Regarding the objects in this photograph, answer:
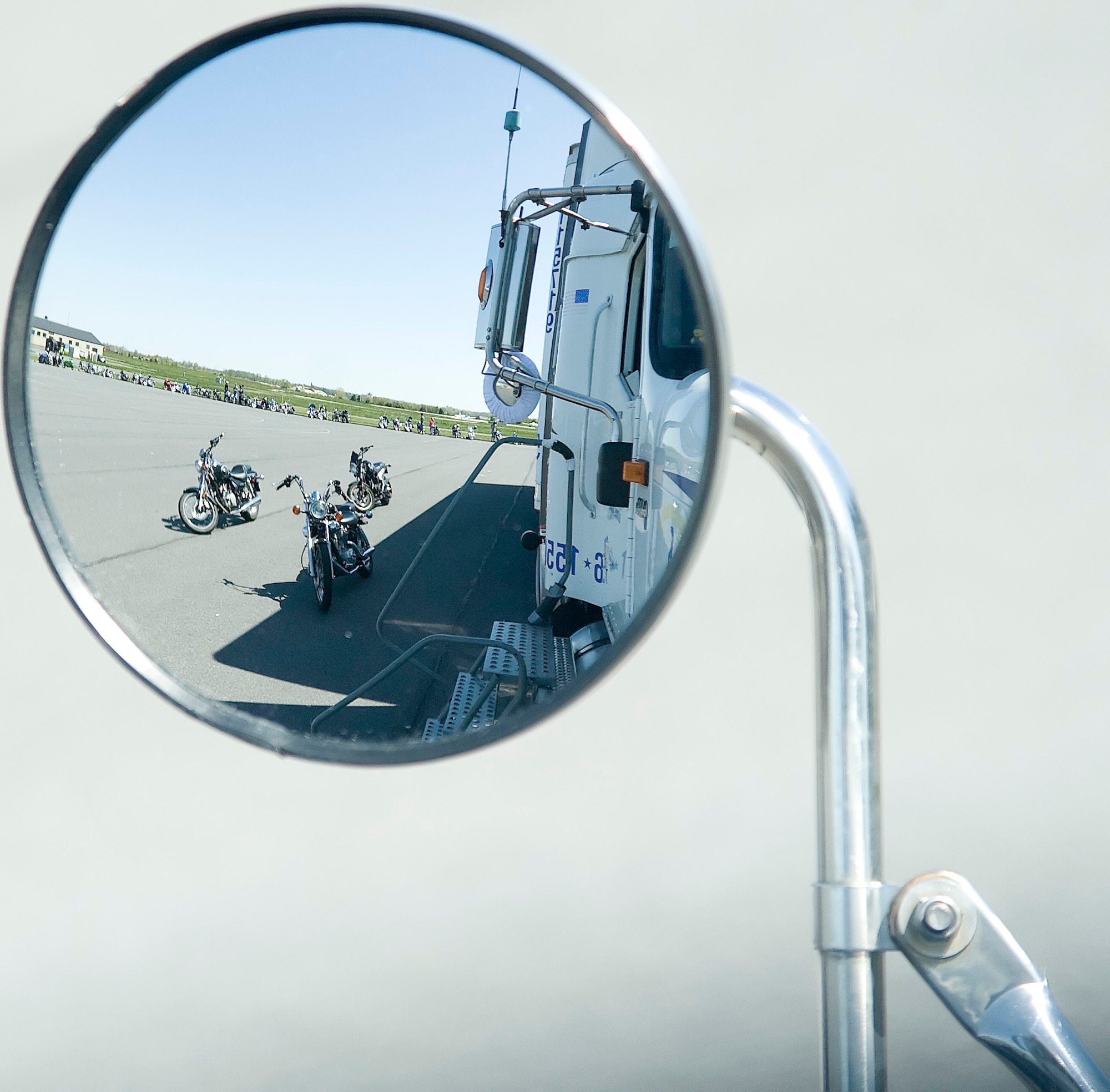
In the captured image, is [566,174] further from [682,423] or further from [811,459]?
[811,459]

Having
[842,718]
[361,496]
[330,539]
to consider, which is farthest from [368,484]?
[842,718]

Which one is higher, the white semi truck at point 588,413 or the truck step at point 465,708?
the white semi truck at point 588,413

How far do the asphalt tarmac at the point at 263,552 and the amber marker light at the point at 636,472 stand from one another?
0.28 meters

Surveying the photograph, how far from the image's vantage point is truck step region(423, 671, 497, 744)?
5.16 feet

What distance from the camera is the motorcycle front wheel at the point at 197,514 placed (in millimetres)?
1764

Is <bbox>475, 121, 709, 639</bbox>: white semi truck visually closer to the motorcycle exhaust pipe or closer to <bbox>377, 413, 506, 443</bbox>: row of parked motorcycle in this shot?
<bbox>377, 413, 506, 443</bbox>: row of parked motorcycle

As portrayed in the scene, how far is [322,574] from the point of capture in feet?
5.83

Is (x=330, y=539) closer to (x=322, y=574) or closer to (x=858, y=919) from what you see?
(x=322, y=574)

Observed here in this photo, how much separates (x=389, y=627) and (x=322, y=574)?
0.70ft

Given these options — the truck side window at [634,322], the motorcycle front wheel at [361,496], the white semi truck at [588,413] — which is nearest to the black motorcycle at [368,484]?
the motorcycle front wheel at [361,496]

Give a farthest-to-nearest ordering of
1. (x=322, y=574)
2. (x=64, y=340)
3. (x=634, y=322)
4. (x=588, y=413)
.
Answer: (x=588, y=413) → (x=634, y=322) → (x=322, y=574) → (x=64, y=340)

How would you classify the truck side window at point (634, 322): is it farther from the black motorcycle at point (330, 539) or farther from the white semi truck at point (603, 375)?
the black motorcycle at point (330, 539)

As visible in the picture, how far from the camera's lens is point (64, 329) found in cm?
138

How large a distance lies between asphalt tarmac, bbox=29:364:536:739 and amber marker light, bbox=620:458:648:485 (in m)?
0.28
